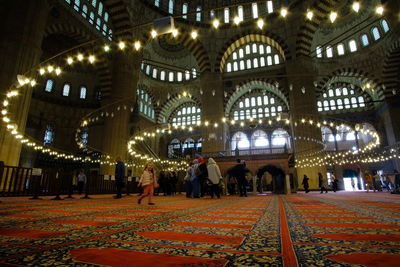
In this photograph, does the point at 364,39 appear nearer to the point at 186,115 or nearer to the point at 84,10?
the point at 186,115

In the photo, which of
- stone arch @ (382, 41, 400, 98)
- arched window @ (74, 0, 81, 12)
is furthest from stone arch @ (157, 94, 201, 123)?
stone arch @ (382, 41, 400, 98)

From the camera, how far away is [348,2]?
21625mm

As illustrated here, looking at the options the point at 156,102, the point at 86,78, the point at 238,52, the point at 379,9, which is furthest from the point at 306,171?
the point at 86,78

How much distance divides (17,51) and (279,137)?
25689mm

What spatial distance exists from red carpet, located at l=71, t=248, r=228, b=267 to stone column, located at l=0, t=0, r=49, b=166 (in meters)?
11.2

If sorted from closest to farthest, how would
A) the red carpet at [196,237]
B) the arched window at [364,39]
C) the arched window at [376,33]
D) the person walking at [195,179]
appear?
the red carpet at [196,237], the person walking at [195,179], the arched window at [376,33], the arched window at [364,39]

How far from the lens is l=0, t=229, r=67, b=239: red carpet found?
1774 mm

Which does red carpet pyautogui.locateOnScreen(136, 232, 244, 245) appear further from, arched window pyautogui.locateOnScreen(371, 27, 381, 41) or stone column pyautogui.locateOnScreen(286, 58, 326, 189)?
arched window pyautogui.locateOnScreen(371, 27, 381, 41)

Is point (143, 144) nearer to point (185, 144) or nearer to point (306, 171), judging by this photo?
point (185, 144)

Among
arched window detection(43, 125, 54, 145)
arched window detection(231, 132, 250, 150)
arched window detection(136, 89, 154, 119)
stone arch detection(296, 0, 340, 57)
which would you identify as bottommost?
arched window detection(43, 125, 54, 145)

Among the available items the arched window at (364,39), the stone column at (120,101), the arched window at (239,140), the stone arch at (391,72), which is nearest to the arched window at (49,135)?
the stone column at (120,101)

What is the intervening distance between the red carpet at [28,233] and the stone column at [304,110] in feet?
53.0

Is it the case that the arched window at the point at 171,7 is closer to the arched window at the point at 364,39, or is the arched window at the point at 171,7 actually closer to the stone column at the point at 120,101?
the stone column at the point at 120,101

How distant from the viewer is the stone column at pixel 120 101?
14062 millimetres
